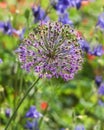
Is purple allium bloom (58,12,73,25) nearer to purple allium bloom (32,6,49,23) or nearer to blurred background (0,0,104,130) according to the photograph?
blurred background (0,0,104,130)

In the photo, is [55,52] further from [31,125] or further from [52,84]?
[31,125]

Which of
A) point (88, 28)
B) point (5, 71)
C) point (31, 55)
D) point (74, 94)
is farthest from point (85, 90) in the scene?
point (31, 55)

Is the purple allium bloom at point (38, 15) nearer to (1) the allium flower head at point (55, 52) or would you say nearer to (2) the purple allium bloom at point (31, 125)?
(2) the purple allium bloom at point (31, 125)

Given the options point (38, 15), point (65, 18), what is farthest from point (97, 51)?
point (38, 15)

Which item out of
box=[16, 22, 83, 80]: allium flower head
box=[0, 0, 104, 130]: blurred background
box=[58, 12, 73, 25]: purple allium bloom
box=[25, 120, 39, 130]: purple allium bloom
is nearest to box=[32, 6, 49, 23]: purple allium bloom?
box=[0, 0, 104, 130]: blurred background

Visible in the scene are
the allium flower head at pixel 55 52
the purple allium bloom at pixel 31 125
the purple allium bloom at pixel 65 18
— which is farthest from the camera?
the purple allium bloom at pixel 65 18

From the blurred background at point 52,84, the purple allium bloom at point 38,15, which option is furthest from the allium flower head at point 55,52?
the purple allium bloom at point 38,15
